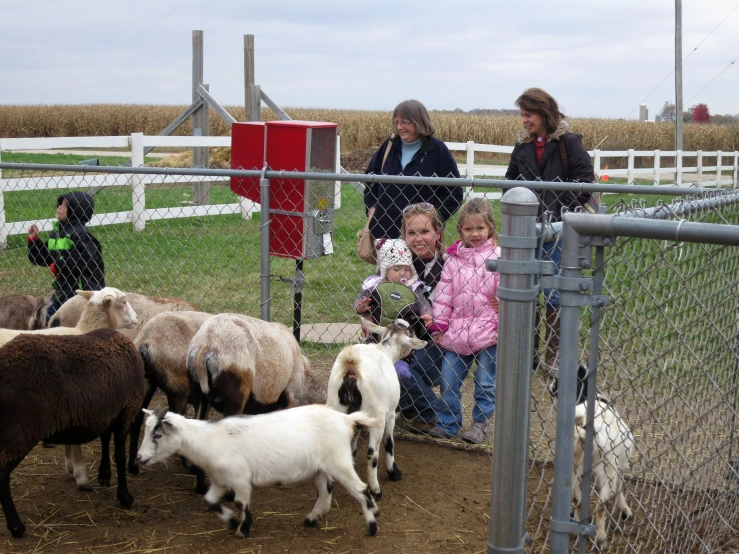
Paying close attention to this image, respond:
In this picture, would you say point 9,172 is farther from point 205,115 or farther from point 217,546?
point 217,546

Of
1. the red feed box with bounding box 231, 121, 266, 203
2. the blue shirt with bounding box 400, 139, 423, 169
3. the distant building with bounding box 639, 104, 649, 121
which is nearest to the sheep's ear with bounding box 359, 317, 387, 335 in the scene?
the red feed box with bounding box 231, 121, 266, 203

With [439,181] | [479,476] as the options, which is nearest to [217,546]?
[479,476]

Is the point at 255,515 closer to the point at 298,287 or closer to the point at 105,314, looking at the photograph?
the point at 105,314

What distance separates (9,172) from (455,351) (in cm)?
1192

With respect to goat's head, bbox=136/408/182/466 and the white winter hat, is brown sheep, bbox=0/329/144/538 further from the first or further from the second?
the white winter hat

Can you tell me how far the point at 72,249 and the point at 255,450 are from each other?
10.5 ft

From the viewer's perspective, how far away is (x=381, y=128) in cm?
3591

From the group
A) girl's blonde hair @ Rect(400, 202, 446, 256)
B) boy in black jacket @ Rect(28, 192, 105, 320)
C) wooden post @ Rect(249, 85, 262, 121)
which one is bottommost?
boy in black jacket @ Rect(28, 192, 105, 320)

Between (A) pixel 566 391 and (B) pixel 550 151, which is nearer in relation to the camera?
(A) pixel 566 391

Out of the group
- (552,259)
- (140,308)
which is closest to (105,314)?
(140,308)

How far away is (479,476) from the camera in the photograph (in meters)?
4.34

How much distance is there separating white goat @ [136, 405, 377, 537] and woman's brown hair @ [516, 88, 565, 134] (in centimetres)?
274

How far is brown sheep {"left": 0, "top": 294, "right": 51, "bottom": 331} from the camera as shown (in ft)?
18.6

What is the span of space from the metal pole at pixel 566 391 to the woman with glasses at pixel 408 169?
3045 mm
